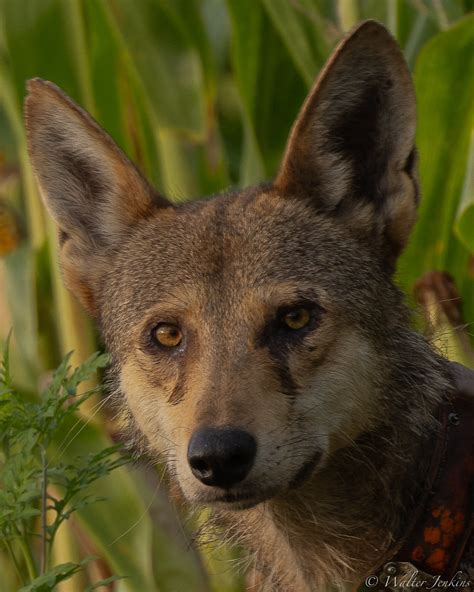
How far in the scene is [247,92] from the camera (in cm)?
579

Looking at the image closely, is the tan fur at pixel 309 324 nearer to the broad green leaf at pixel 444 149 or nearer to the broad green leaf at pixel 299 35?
the broad green leaf at pixel 444 149

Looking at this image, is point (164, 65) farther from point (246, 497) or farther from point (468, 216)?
point (246, 497)

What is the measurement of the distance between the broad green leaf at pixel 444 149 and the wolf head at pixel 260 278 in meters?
1.48

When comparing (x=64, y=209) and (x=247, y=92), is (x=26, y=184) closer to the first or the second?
(x=247, y=92)

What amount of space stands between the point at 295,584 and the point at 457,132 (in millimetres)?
2387

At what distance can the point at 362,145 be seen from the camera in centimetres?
351

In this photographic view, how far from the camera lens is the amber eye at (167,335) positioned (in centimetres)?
329

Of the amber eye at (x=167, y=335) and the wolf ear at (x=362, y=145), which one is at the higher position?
the wolf ear at (x=362, y=145)

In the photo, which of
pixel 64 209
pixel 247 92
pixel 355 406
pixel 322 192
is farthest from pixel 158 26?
pixel 355 406

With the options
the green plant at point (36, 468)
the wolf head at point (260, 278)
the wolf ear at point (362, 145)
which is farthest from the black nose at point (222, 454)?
the wolf ear at point (362, 145)

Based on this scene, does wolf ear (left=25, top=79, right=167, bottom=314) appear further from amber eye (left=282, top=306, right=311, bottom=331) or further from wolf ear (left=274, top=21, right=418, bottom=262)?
amber eye (left=282, top=306, right=311, bottom=331)

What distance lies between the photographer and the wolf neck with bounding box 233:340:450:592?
335cm

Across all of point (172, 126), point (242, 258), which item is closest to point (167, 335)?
point (242, 258)

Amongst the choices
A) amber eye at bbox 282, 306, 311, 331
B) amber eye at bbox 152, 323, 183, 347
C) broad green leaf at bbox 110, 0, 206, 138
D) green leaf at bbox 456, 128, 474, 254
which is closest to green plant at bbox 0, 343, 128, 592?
amber eye at bbox 152, 323, 183, 347
